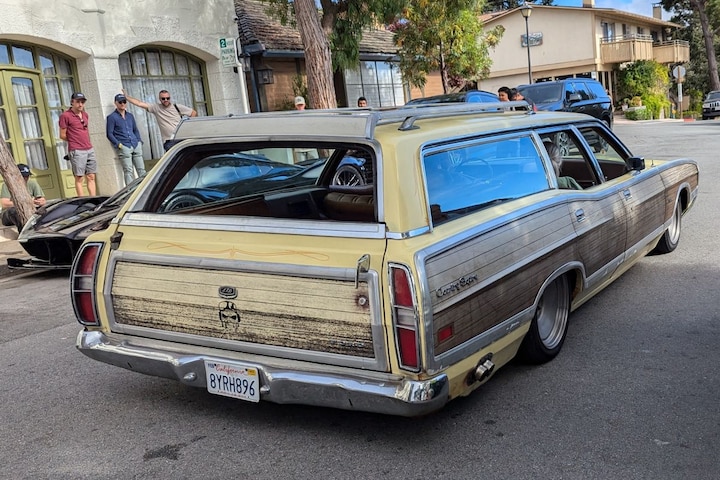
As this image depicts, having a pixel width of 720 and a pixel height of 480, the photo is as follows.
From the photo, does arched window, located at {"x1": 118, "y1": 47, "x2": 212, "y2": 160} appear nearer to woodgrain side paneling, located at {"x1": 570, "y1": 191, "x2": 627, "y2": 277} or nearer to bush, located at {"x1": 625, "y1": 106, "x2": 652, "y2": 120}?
woodgrain side paneling, located at {"x1": 570, "y1": 191, "x2": 627, "y2": 277}

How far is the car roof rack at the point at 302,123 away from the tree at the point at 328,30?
879 cm

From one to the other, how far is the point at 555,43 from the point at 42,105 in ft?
121

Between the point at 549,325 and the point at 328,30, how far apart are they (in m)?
11.8

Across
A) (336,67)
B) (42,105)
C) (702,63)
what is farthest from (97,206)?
(702,63)

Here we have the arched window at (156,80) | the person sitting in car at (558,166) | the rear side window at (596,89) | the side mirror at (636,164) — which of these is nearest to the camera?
the person sitting in car at (558,166)

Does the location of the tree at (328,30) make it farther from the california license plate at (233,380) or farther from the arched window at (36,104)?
the california license plate at (233,380)

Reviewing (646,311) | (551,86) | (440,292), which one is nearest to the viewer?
(440,292)

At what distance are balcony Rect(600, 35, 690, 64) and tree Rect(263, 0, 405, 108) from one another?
29.9 m

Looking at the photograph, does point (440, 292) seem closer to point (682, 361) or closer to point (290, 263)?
point (290, 263)

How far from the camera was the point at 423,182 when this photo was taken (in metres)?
3.38

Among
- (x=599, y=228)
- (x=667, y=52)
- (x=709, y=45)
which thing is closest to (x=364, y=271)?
(x=599, y=228)

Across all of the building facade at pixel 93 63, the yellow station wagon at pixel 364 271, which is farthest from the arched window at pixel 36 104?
the yellow station wagon at pixel 364 271

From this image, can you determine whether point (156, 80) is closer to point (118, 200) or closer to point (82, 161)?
point (82, 161)

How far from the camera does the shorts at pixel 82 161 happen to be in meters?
12.2
